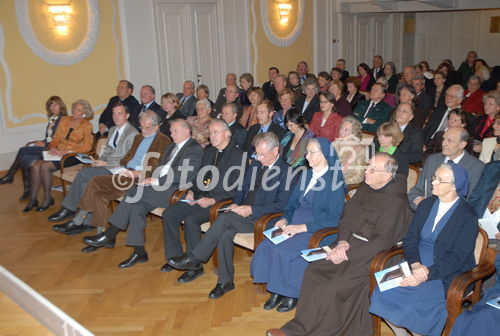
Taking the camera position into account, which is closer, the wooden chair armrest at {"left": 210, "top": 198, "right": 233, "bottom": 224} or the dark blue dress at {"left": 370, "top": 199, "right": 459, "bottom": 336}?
the dark blue dress at {"left": 370, "top": 199, "right": 459, "bottom": 336}

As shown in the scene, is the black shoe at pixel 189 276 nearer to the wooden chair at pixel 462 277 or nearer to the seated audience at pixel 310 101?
the wooden chair at pixel 462 277

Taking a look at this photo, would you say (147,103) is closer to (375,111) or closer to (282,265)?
(375,111)

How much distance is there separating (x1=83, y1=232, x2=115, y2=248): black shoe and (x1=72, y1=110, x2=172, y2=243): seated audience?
0.10 metres

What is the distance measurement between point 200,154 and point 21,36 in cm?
457

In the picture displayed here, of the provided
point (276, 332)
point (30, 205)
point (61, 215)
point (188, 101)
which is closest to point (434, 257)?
point (276, 332)

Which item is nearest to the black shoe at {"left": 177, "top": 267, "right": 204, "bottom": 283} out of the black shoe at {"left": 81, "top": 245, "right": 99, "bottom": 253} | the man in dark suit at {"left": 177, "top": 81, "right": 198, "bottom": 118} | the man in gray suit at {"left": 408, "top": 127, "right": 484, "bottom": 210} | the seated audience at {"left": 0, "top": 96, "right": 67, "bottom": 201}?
the black shoe at {"left": 81, "top": 245, "right": 99, "bottom": 253}

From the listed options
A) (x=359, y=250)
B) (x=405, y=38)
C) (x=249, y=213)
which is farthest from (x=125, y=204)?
(x=405, y=38)

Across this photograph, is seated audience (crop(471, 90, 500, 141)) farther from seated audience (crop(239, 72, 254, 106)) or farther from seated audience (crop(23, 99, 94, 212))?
seated audience (crop(23, 99, 94, 212))

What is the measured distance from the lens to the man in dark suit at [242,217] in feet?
14.0

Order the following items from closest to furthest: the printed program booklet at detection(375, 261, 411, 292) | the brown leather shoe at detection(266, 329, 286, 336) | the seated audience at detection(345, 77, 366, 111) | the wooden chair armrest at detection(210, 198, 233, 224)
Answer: the printed program booklet at detection(375, 261, 411, 292) → the brown leather shoe at detection(266, 329, 286, 336) → the wooden chair armrest at detection(210, 198, 233, 224) → the seated audience at detection(345, 77, 366, 111)

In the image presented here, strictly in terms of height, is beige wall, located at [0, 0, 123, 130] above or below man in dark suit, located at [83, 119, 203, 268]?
above

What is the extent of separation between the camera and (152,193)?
5.04 meters

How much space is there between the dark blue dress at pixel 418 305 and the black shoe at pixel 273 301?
94 centimetres

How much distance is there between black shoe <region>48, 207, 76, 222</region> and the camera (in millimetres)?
5844
